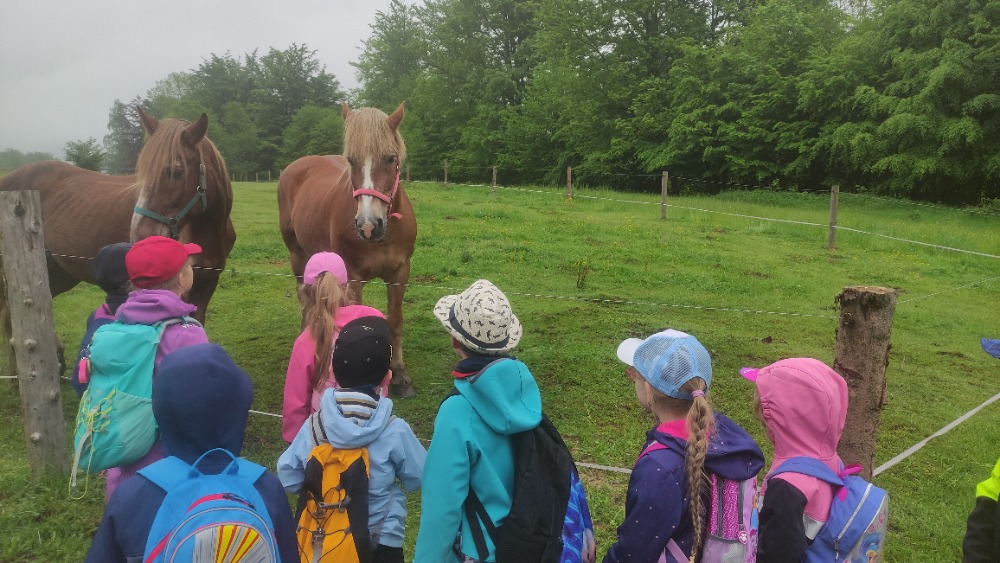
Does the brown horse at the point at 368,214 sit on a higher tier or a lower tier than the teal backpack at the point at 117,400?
higher

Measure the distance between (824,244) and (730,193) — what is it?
38.0 ft

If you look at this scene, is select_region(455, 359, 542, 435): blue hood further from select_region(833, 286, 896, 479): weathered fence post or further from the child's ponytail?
select_region(833, 286, 896, 479): weathered fence post

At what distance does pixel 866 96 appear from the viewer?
22.0 m

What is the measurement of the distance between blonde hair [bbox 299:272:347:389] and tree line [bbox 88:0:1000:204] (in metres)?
21.5

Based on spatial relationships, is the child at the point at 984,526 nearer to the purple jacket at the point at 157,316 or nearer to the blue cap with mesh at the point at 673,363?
the blue cap with mesh at the point at 673,363

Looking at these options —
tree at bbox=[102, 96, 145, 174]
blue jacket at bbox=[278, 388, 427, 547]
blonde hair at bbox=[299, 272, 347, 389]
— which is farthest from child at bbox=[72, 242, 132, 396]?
tree at bbox=[102, 96, 145, 174]

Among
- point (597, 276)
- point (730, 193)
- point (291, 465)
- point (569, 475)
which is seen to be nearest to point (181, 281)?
point (291, 465)

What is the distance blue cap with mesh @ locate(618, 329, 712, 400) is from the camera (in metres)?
1.84

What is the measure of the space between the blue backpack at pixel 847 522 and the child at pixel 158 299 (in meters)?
2.17

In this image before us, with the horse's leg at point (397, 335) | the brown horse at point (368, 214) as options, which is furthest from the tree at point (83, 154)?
the horse's leg at point (397, 335)

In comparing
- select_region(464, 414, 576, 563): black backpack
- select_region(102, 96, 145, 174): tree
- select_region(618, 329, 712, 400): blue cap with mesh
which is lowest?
select_region(464, 414, 576, 563): black backpack

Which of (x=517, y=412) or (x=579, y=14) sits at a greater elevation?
(x=579, y=14)

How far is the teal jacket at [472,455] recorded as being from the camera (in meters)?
1.79

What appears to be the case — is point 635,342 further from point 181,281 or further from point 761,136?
point 761,136
